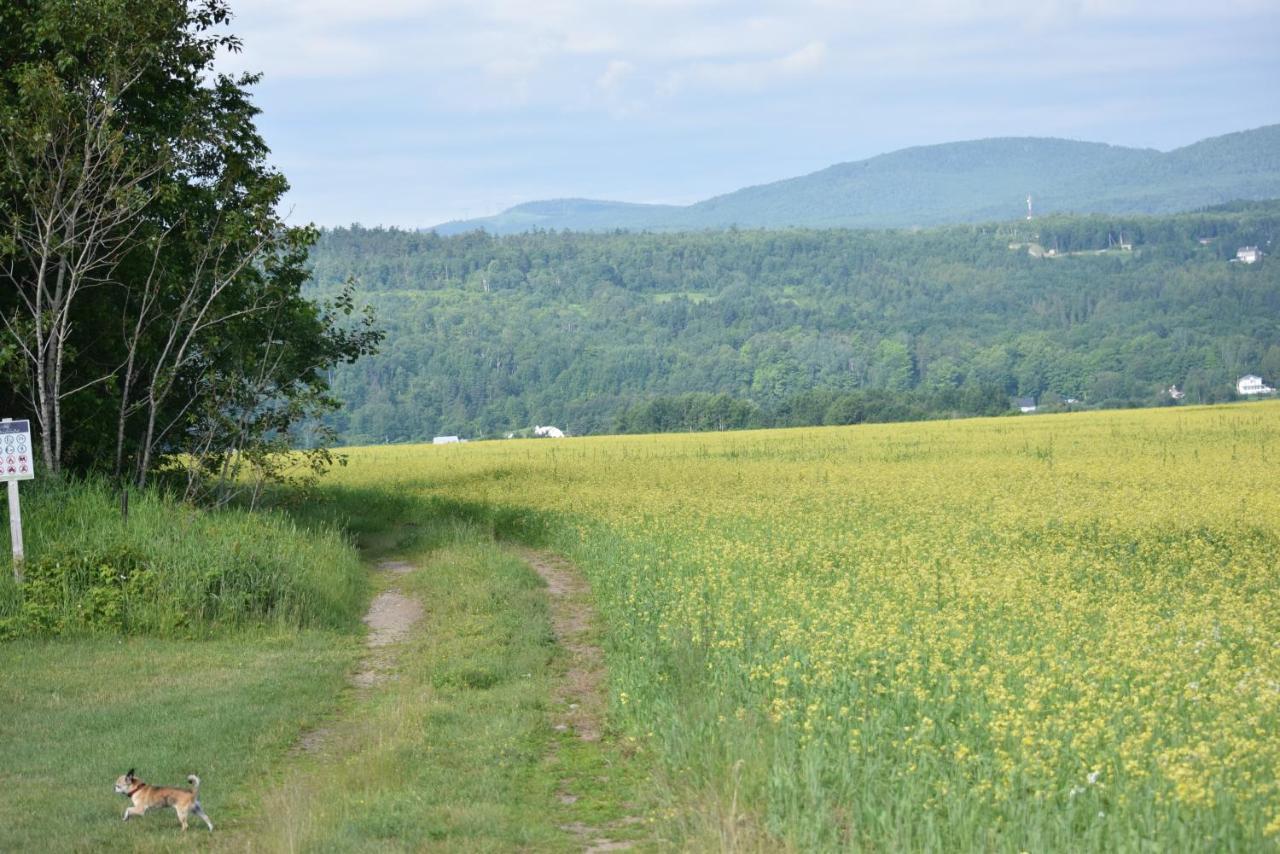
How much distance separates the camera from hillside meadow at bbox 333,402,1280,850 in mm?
6965

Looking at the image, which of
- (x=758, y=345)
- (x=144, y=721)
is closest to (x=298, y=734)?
(x=144, y=721)

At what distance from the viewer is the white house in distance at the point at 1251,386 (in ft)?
322

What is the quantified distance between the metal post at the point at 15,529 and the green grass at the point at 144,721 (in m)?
1.63

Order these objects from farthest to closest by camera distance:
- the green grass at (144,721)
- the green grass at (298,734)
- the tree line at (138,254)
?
the tree line at (138,254) → the green grass at (144,721) → the green grass at (298,734)

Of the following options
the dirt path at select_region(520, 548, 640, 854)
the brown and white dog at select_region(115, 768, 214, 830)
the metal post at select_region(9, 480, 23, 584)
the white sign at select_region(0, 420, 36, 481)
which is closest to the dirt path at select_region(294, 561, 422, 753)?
the dirt path at select_region(520, 548, 640, 854)

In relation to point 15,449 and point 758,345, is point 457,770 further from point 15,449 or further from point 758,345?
point 758,345

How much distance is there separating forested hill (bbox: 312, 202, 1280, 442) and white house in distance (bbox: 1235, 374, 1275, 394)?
131cm

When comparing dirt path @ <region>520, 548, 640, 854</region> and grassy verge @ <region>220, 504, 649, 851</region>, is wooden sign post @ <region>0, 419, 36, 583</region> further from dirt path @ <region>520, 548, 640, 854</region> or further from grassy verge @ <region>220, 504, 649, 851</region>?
dirt path @ <region>520, 548, 640, 854</region>

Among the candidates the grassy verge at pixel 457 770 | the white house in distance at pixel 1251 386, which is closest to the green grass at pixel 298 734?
the grassy verge at pixel 457 770

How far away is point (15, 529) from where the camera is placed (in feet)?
48.9

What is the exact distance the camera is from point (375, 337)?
28.0 m

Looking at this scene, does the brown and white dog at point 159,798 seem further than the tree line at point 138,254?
No

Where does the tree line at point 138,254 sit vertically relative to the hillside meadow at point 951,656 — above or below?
above

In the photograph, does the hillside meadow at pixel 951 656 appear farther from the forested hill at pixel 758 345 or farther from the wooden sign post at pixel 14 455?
the forested hill at pixel 758 345
